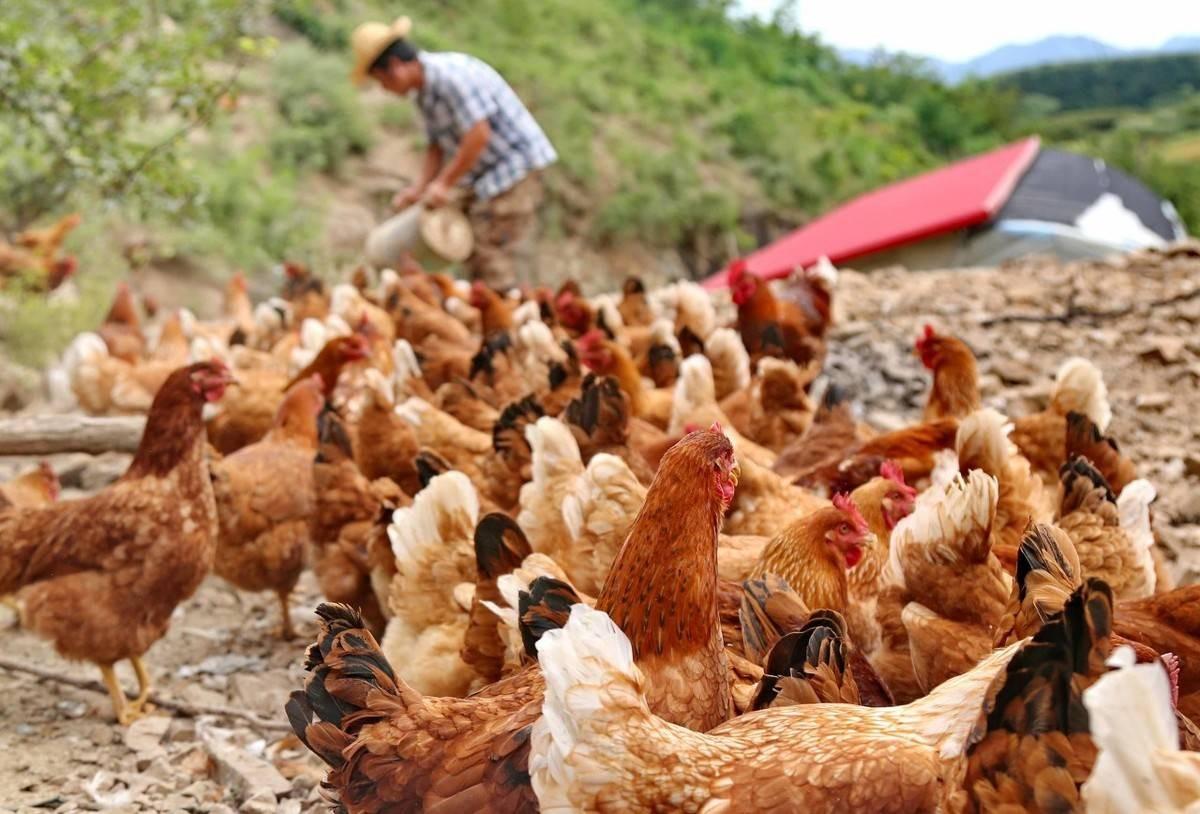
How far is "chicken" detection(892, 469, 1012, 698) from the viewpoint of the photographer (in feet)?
8.55

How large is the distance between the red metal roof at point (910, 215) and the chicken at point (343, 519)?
6545 mm

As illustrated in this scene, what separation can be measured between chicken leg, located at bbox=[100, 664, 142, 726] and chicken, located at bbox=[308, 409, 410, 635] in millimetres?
748

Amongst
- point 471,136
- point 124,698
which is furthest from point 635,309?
point 124,698

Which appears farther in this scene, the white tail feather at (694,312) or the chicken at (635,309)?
the chicken at (635,309)

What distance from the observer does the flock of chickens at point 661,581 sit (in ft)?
5.66

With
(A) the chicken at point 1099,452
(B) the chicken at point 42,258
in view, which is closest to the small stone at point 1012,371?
(A) the chicken at point 1099,452

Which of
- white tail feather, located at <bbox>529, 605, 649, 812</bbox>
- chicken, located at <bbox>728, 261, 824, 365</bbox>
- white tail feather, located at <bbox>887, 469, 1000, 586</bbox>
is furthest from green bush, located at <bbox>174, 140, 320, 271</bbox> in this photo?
white tail feather, located at <bbox>529, 605, 649, 812</bbox>

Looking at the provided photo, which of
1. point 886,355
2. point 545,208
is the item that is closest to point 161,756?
point 886,355

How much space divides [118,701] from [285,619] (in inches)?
35.9

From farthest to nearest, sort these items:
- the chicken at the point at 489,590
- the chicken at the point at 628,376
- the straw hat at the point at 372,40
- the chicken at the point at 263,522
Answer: the straw hat at the point at 372,40 < the chicken at the point at 628,376 < the chicken at the point at 263,522 < the chicken at the point at 489,590

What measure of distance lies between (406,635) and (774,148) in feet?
53.3

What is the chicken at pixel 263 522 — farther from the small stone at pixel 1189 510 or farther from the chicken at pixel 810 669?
the small stone at pixel 1189 510

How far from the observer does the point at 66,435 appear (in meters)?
4.64

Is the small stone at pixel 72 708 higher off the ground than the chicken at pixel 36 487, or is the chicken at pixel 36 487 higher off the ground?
the chicken at pixel 36 487
